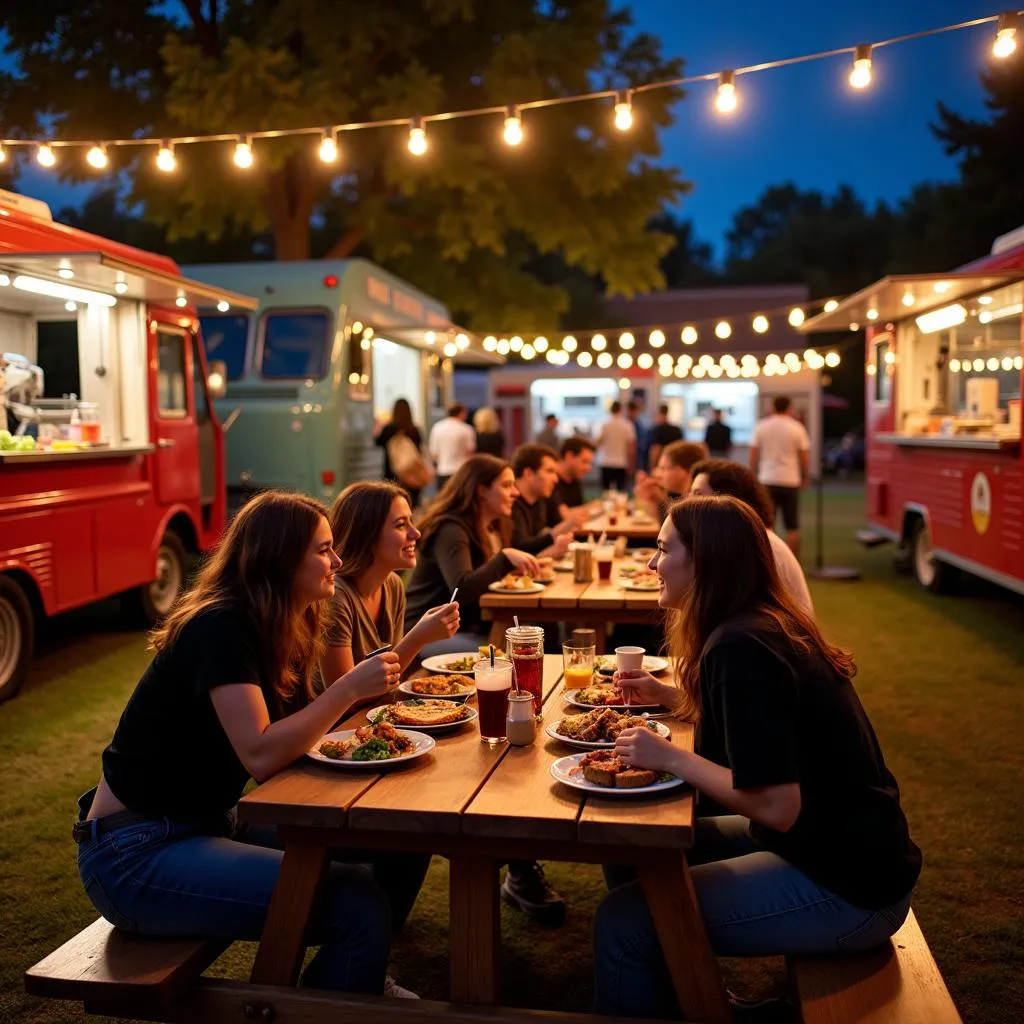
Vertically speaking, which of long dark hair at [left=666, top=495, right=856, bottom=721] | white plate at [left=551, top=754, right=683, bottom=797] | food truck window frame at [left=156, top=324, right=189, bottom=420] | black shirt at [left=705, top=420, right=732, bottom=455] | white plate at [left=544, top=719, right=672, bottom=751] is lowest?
white plate at [left=551, top=754, right=683, bottom=797]

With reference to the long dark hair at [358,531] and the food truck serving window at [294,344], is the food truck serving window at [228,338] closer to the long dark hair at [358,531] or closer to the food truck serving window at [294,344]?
the food truck serving window at [294,344]

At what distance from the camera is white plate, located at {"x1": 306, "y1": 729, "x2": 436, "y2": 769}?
100.0 inches

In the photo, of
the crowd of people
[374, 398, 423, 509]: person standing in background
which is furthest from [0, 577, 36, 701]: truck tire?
[374, 398, 423, 509]: person standing in background

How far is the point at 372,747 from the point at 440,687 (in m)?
0.67

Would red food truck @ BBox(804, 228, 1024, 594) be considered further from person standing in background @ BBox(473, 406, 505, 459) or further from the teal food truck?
the teal food truck

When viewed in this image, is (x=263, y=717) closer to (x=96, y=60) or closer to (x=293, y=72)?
(x=293, y=72)

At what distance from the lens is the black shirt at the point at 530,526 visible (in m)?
6.45

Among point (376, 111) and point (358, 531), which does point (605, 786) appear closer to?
point (358, 531)

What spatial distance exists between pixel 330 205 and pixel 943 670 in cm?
1559

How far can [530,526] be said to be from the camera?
7.16 metres

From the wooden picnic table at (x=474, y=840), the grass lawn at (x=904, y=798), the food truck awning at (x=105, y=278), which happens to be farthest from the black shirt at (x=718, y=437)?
the wooden picnic table at (x=474, y=840)

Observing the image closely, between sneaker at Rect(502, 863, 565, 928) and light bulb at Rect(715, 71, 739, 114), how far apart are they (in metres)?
4.83

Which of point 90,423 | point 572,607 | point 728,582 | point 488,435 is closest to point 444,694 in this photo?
point 728,582

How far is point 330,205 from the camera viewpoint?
64.8ft
